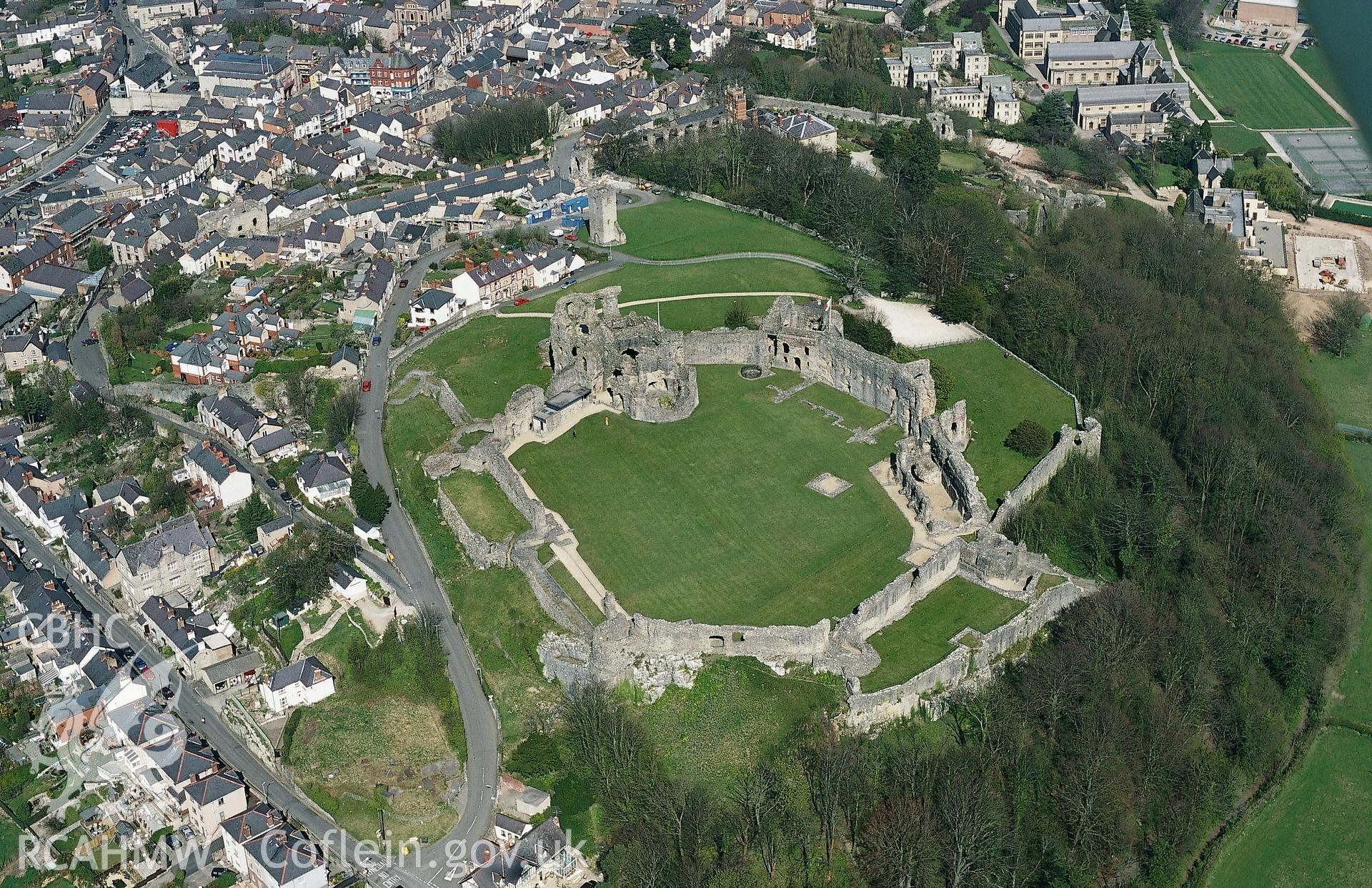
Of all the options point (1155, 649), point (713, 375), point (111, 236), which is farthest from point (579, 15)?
point (1155, 649)

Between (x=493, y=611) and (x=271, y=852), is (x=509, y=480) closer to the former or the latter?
(x=493, y=611)

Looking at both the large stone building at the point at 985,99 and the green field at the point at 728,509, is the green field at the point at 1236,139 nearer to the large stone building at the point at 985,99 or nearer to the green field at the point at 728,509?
the large stone building at the point at 985,99

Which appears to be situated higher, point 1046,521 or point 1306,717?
point 1046,521

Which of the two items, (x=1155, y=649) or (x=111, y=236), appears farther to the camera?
(x=111, y=236)

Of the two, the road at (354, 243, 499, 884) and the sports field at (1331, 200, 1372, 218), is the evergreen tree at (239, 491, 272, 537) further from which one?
the sports field at (1331, 200, 1372, 218)

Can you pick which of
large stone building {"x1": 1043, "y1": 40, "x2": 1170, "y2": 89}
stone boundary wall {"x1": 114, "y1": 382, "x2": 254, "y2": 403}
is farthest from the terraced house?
large stone building {"x1": 1043, "y1": 40, "x2": 1170, "y2": 89}

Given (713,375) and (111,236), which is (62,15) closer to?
(111,236)

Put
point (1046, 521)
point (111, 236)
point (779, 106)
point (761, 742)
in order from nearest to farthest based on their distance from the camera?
point (761, 742) → point (1046, 521) → point (111, 236) → point (779, 106)
